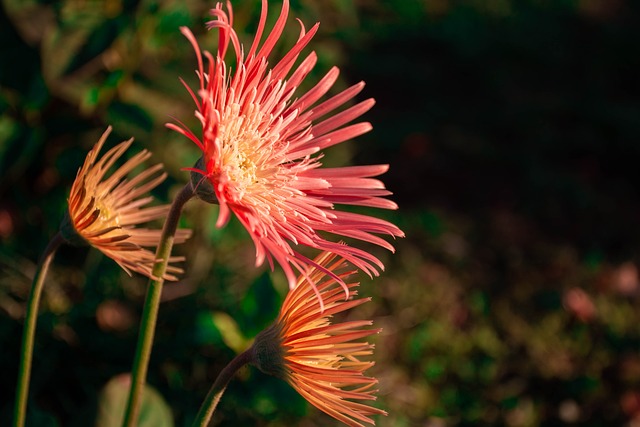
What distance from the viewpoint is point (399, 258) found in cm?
263

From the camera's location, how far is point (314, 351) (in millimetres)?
927

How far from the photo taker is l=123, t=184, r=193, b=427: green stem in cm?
93

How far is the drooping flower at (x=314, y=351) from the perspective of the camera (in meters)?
0.91

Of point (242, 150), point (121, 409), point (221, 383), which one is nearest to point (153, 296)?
point (221, 383)

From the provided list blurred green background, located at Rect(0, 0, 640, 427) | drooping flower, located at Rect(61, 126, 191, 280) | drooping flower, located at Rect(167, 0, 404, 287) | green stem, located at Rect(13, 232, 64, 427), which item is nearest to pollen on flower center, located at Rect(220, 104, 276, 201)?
drooping flower, located at Rect(167, 0, 404, 287)

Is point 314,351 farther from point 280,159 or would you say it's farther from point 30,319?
point 30,319

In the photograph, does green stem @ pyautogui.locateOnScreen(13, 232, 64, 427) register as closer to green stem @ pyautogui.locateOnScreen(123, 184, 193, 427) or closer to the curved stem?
green stem @ pyautogui.locateOnScreen(123, 184, 193, 427)

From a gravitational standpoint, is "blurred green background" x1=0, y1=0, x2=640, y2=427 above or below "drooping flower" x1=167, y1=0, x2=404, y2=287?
below

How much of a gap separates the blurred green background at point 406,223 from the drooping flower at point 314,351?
55 centimetres

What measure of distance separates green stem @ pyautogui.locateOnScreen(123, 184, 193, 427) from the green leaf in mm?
352

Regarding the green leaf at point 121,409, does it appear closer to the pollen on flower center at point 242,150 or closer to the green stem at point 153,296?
the green stem at point 153,296

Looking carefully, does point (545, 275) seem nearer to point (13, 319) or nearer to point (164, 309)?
point (164, 309)

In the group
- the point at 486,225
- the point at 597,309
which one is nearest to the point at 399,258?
the point at 486,225

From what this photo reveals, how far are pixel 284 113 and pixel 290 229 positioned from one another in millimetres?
226
